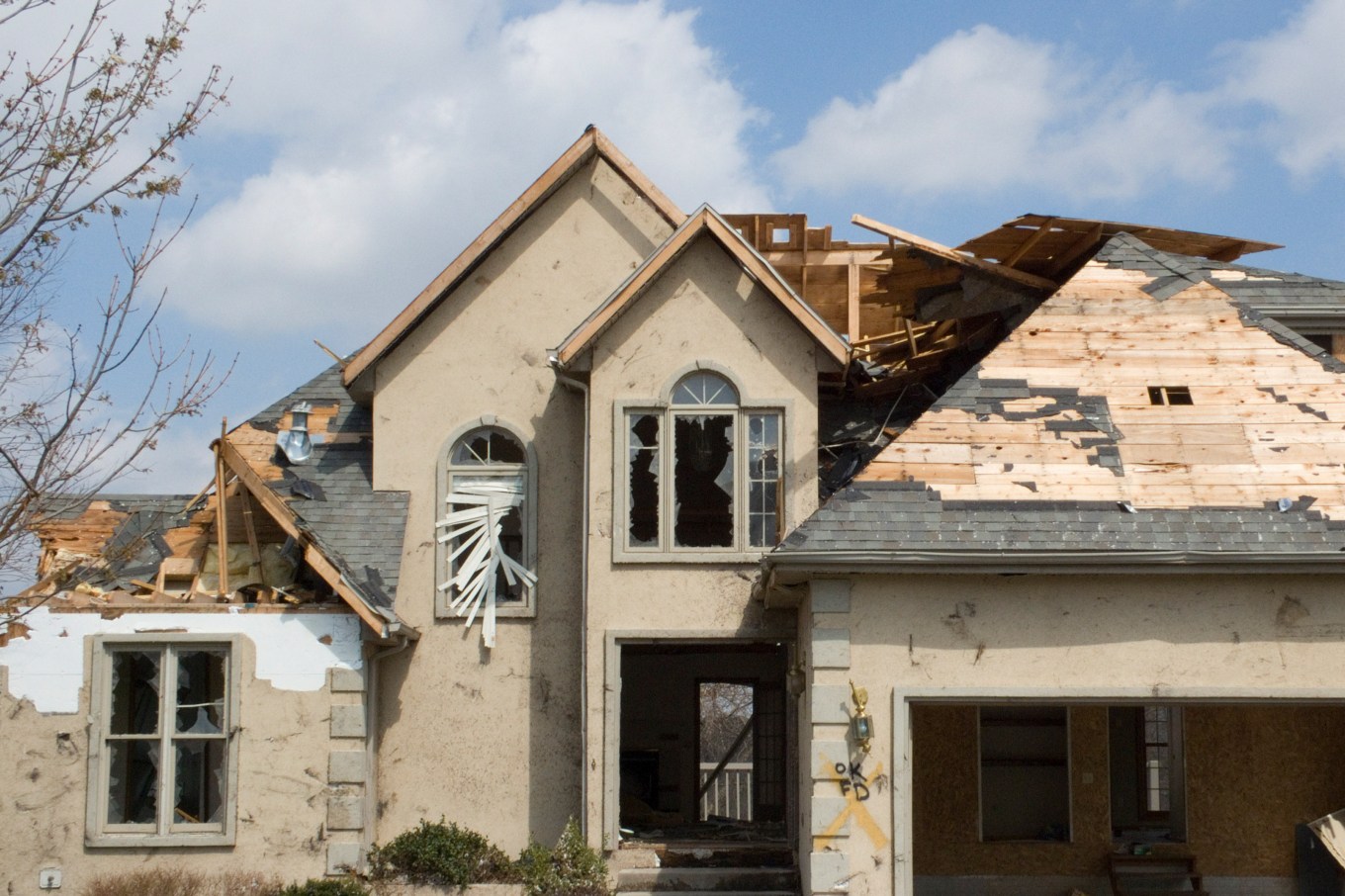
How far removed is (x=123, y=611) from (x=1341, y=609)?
12.4 m

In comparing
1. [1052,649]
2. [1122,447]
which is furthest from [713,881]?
[1122,447]

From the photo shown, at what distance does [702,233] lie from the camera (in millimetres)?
17688

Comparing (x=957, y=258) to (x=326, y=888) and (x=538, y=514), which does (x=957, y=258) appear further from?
(x=326, y=888)

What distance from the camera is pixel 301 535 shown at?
1655cm

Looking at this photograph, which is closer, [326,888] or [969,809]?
[326,888]

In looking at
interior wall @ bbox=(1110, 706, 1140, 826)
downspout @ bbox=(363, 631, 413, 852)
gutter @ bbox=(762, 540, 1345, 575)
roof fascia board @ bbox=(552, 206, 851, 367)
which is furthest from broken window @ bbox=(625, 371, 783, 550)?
interior wall @ bbox=(1110, 706, 1140, 826)

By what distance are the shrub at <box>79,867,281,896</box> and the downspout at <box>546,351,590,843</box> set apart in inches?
134

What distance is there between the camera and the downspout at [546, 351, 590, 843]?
56.3 feet

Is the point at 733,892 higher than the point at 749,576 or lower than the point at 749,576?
lower

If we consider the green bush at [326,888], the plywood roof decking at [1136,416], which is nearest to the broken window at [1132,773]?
the plywood roof decking at [1136,416]

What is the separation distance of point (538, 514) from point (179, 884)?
564 cm

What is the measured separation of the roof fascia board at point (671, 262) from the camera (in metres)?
17.3

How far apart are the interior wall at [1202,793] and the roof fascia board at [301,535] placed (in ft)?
22.0

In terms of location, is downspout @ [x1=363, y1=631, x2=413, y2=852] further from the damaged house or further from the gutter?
the gutter
